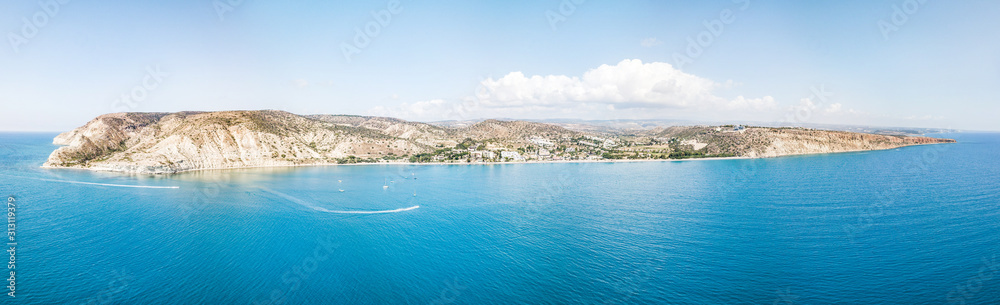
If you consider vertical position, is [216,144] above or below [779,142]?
below

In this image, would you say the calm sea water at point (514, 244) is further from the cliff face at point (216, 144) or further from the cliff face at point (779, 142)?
the cliff face at point (779, 142)

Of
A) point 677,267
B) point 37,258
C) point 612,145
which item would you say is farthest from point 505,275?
point 612,145

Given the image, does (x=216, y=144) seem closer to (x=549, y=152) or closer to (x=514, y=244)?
(x=514, y=244)

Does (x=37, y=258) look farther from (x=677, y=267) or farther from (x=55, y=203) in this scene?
(x=677, y=267)

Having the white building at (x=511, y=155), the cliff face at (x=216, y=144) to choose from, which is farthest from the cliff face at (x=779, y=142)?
the cliff face at (x=216, y=144)

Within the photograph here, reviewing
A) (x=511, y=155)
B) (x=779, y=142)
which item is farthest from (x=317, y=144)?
(x=779, y=142)

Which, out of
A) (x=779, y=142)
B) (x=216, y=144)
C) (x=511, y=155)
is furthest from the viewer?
(x=779, y=142)
